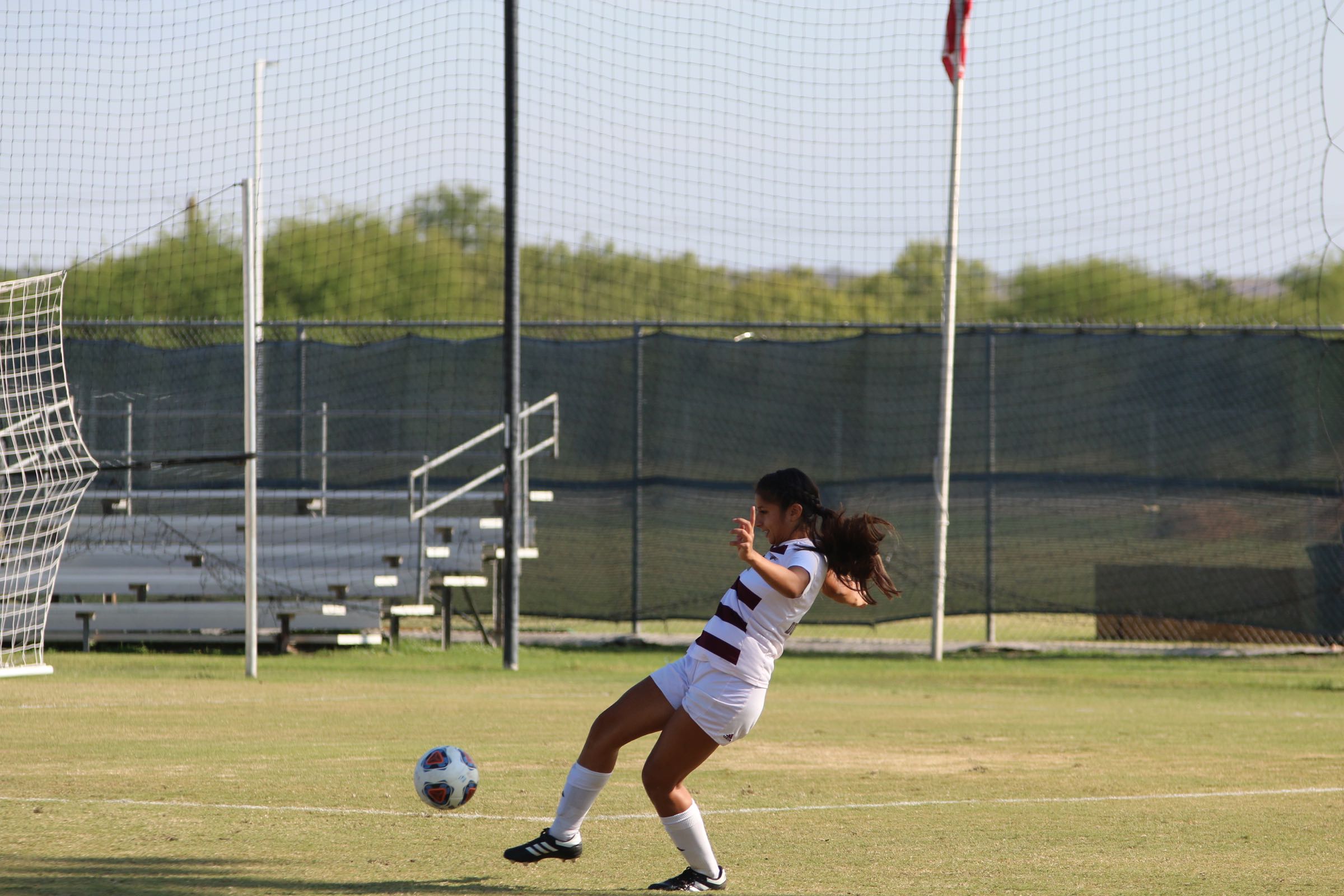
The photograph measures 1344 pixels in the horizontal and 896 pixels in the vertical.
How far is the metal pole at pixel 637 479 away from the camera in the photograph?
627 inches

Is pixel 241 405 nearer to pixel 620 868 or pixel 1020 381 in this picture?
pixel 1020 381

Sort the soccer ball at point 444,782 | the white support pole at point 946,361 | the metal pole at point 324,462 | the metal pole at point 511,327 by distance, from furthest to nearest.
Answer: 1. the metal pole at point 324,462
2. the white support pole at point 946,361
3. the metal pole at point 511,327
4. the soccer ball at point 444,782

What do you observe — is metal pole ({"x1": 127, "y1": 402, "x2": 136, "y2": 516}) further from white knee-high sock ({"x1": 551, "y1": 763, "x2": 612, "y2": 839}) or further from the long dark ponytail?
the long dark ponytail

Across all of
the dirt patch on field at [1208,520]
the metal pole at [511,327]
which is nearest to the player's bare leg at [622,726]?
the metal pole at [511,327]

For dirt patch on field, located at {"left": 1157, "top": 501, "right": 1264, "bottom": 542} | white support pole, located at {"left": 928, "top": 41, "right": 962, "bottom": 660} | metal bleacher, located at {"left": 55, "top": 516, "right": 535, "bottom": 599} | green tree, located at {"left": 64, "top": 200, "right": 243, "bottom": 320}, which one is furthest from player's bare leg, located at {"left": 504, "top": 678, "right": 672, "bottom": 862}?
green tree, located at {"left": 64, "top": 200, "right": 243, "bottom": 320}

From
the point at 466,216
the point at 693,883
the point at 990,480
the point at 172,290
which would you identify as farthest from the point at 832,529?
the point at 466,216

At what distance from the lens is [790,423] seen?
53.1ft

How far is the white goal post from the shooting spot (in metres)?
11.6

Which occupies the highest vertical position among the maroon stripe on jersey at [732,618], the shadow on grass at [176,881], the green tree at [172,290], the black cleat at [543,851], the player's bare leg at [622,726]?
the green tree at [172,290]

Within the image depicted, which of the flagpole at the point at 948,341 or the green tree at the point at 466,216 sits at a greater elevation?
the green tree at the point at 466,216

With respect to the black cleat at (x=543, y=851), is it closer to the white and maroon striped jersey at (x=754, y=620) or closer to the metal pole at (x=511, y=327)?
the white and maroon striped jersey at (x=754, y=620)

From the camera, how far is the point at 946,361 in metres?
14.8

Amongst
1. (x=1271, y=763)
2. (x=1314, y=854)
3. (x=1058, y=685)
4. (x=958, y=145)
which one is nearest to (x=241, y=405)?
(x=958, y=145)

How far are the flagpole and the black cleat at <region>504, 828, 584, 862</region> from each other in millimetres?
9853
